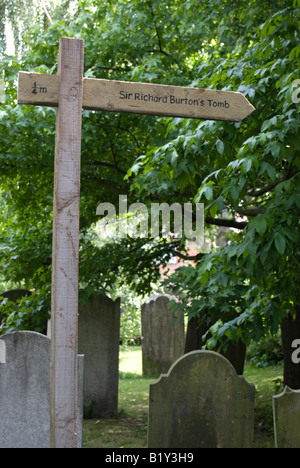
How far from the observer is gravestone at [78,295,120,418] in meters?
8.21

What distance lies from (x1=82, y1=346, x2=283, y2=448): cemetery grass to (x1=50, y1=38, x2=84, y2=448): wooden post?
3648 millimetres

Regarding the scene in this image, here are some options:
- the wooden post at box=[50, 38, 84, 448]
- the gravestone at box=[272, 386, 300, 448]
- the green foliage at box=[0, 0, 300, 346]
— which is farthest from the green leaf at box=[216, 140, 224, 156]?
the gravestone at box=[272, 386, 300, 448]

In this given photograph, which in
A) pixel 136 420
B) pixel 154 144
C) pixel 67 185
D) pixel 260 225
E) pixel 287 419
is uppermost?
pixel 154 144

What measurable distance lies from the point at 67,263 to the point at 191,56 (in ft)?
19.2

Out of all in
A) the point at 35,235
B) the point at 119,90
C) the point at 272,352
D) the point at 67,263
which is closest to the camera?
the point at 67,263

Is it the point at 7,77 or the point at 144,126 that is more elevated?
the point at 7,77

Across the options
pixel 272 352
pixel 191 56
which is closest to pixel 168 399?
pixel 191 56

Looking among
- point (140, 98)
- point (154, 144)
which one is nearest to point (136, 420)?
point (154, 144)

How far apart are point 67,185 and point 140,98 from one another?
2.44ft

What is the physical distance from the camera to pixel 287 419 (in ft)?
13.1

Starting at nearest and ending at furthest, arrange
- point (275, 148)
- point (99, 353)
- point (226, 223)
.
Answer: point (275, 148), point (226, 223), point (99, 353)

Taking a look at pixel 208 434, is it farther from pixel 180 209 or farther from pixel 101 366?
pixel 101 366

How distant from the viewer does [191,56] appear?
838cm

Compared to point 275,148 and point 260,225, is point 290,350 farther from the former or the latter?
point 275,148
